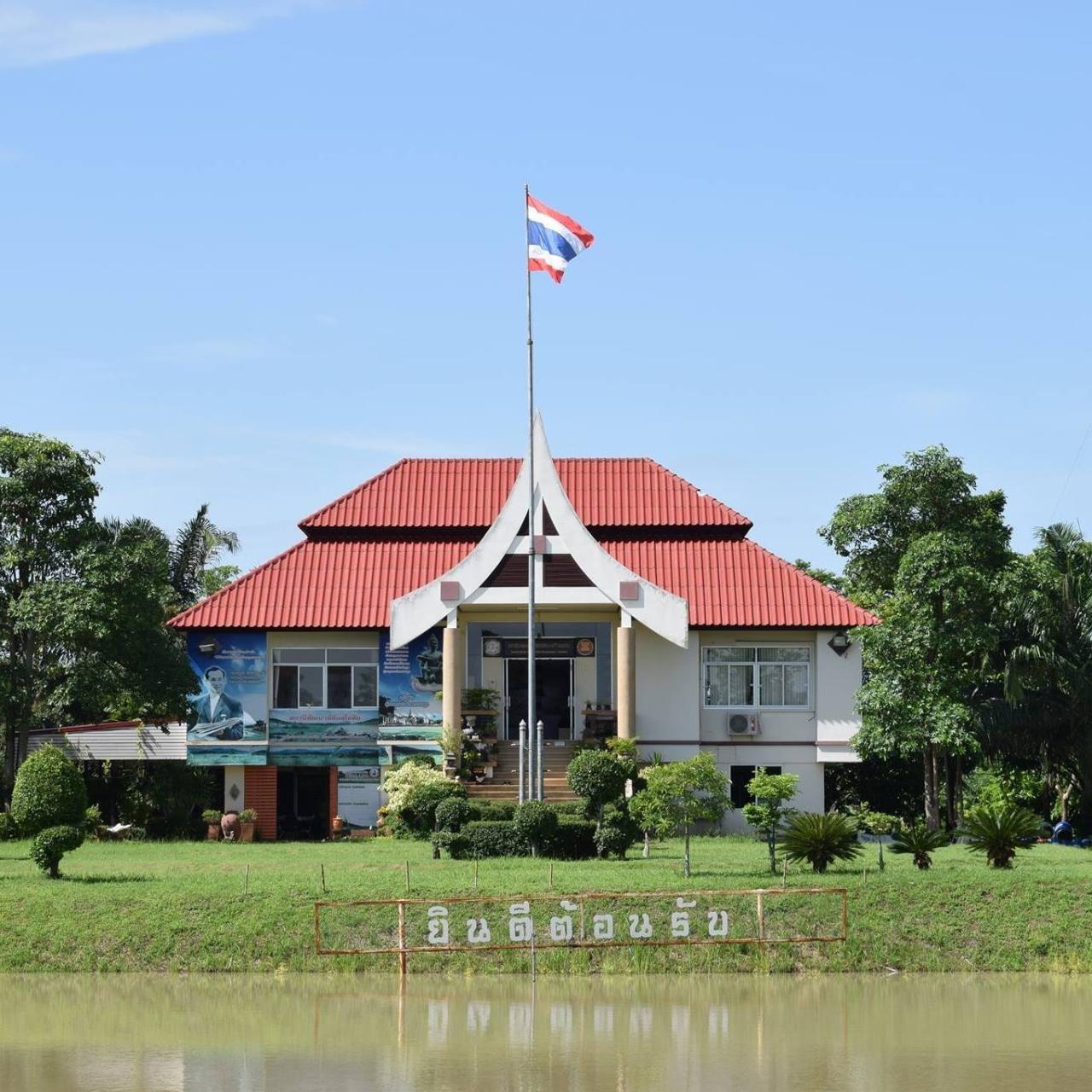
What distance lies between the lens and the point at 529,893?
24.1m

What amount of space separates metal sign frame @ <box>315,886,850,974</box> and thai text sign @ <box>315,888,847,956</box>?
11 mm

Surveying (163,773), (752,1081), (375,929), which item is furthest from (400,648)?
(752,1081)

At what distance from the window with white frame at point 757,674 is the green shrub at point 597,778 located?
8407 mm

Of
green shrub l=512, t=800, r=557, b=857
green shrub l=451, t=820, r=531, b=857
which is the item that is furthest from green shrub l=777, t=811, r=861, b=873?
green shrub l=451, t=820, r=531, b=857

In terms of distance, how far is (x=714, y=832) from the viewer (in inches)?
1449

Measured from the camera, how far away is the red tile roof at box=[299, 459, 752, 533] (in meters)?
40.8

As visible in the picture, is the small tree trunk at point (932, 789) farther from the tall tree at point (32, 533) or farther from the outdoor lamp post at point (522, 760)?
the tall tree at point (32, 533)

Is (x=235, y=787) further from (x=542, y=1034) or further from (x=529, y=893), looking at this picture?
(x=542, y=1034)

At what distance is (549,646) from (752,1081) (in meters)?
24.2

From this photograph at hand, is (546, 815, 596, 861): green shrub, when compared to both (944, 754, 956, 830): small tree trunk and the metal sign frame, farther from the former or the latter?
(944, 754, 956, 830): small tree trunk

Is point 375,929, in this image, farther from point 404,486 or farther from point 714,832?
point 404,486

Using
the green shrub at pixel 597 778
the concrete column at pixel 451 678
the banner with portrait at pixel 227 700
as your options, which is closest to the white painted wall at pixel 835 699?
the concrete column at pixel 451 678

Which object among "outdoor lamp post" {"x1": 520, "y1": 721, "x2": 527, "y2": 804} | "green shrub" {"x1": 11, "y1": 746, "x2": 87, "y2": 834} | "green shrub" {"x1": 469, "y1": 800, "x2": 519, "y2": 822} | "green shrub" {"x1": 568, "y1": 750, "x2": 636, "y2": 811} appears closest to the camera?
"green shrub" {"x1": 11, "y1": 746, "x2": 87, "y2": 834}

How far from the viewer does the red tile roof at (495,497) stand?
40781 millimetres
